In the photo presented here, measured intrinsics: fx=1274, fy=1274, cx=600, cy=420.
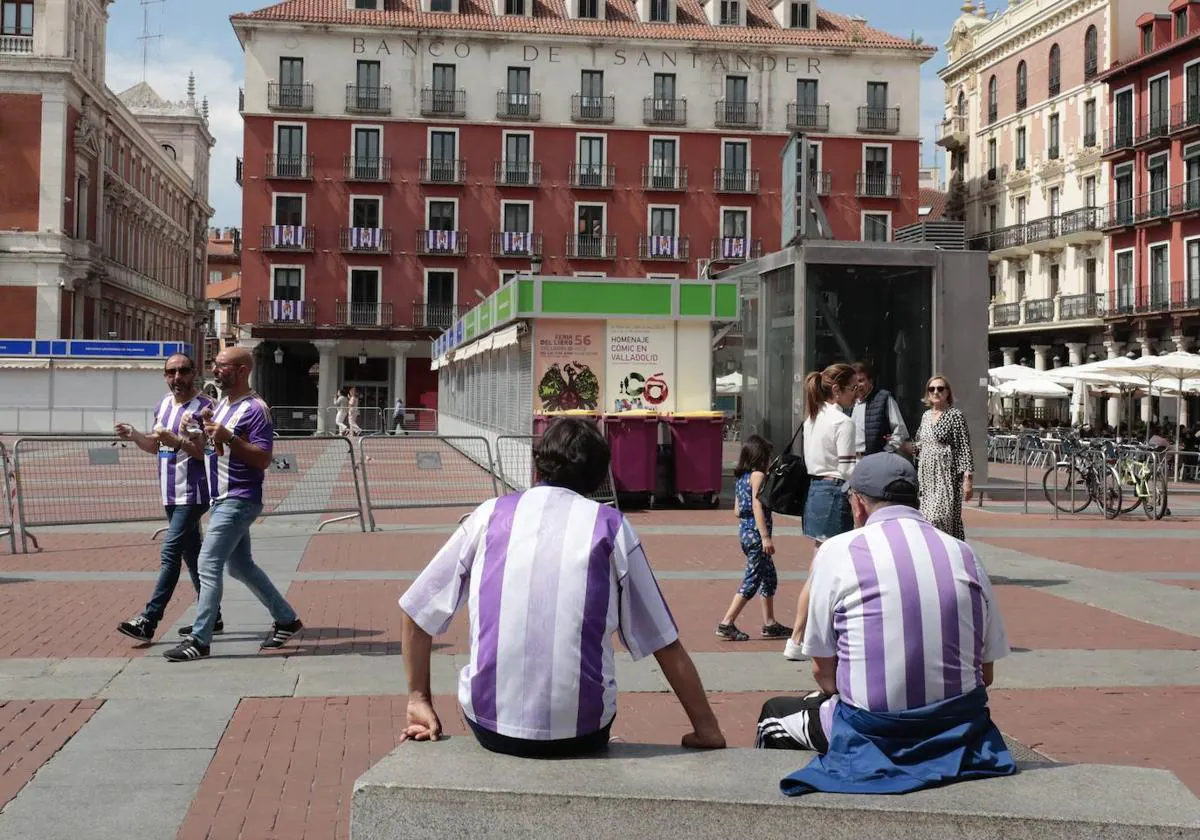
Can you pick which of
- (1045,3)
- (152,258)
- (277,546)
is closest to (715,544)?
(277,546)

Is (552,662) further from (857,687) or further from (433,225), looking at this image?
(433,225)

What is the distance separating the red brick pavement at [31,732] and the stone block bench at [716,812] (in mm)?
2190

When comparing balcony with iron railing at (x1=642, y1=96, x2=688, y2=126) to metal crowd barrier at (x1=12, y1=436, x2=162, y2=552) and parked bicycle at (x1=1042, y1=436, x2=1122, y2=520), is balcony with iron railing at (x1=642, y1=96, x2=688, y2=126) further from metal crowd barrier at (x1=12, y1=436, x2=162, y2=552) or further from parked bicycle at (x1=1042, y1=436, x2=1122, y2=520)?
metal crowd barrier at (x1=12, y1=436, x2=162, y2=552)

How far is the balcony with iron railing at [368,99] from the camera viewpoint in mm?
49562

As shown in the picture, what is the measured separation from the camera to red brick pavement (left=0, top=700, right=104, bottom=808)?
15.7 feet

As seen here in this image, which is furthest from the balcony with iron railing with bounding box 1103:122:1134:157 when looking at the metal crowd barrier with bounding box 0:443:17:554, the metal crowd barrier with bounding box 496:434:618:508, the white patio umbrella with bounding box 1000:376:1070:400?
the metal crowd barrier with bounding box 0:443:17:554

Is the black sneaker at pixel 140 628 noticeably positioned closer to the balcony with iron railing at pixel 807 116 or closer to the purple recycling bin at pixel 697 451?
the purple recycling bin at pixel 697 451

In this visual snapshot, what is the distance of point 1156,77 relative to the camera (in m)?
44.0

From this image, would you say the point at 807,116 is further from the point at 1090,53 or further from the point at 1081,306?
the point at 1081,306

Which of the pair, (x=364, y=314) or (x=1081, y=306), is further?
(x=364, y=314)

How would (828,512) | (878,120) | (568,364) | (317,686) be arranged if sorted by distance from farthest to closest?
(878,120) → (568,364) → (828,512) → (317,686)

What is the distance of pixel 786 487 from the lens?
765 centimetres

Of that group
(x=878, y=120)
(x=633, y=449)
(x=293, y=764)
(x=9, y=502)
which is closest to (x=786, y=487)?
(x=293, y=764)

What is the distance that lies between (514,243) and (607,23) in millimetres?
9941
